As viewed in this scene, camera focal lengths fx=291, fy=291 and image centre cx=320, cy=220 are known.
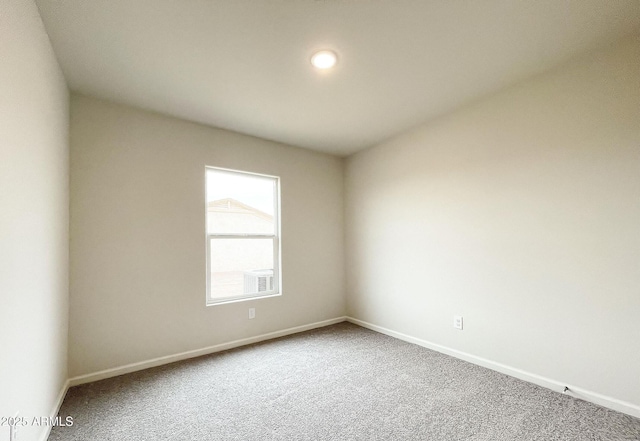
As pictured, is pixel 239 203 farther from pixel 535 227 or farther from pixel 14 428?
pixel 535 227

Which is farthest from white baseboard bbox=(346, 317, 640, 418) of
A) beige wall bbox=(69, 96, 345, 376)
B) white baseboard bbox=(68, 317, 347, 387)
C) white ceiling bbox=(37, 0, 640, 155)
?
white ceiling bbox=(37, 0, 640, 155)

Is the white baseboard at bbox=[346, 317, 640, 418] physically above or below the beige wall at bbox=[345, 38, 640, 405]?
below

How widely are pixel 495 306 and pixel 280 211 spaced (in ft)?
8.52

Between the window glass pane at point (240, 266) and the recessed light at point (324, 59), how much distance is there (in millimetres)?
2164

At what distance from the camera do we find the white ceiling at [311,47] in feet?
5.57

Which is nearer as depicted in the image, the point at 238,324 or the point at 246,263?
the point at 238,324

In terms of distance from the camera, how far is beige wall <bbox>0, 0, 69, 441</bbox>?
1269 mm

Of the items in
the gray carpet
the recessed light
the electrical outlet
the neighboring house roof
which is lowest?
the gray carpet

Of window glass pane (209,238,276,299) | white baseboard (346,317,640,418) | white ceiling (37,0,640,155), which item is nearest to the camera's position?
white ceiling (37,0,640,155)

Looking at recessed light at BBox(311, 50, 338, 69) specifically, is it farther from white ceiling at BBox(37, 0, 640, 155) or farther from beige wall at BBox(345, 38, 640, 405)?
beige wall at BBox(345, 38, 640, 405)

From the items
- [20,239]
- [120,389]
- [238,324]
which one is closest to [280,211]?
[238,324]

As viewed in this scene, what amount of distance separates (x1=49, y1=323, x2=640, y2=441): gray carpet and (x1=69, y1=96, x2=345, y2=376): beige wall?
1.14 feet

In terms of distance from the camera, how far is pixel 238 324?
11.0 ft

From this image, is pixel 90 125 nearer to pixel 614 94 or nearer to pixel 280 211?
pixel 280 211
